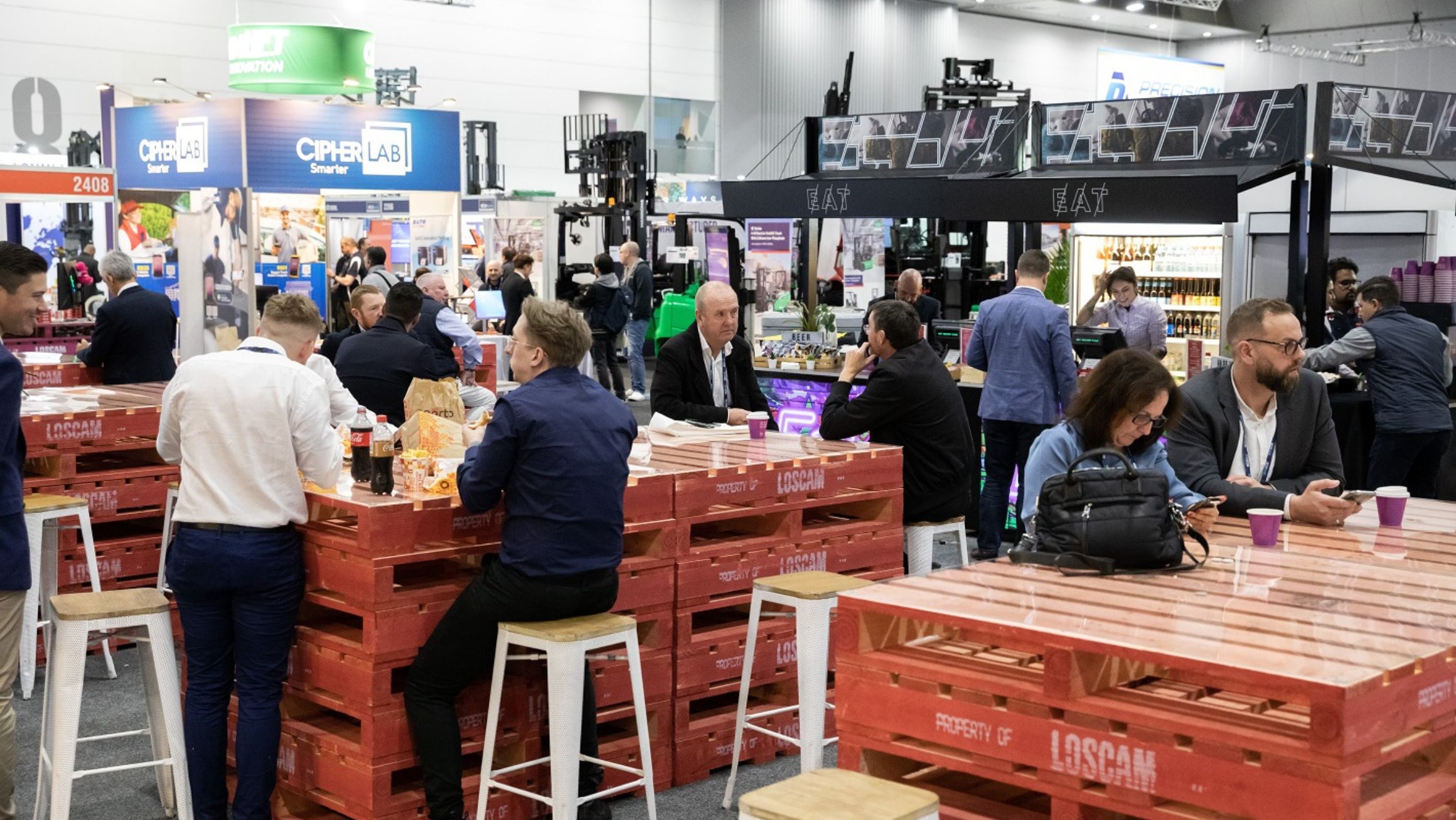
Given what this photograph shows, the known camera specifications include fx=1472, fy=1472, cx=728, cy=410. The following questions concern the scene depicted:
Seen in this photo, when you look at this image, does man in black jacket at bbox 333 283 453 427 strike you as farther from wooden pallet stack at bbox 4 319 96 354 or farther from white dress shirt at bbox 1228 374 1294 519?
wooden pallet stack at bbox 4 319 96 354

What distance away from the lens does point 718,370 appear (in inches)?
243

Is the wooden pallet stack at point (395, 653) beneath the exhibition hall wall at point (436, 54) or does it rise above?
beneath

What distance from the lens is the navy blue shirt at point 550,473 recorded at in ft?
13.0

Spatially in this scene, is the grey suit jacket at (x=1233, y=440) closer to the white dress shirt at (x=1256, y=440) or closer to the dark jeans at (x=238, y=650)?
the white dress shirt at (x=1256, y=440)

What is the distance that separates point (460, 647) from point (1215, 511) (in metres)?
2.08

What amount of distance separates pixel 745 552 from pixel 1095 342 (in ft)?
15.3

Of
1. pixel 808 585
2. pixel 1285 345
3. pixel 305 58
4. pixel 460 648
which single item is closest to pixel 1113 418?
pixel 1285 345

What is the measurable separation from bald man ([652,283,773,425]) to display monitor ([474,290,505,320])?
10153 mm

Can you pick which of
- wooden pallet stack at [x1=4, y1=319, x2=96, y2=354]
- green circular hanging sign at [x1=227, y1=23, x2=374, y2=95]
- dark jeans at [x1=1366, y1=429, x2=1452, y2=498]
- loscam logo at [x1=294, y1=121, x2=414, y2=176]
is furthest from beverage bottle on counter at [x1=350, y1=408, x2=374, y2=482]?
green circular hanging sign at [x1=227, y1=23, x2=374, y2=95]

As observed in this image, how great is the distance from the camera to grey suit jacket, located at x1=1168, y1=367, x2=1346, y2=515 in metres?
4.37

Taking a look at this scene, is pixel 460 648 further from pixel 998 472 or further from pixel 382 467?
pixel 998 472

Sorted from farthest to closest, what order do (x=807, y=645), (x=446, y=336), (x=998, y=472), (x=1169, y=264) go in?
(x=1169, y=264) → (x=446, y=336) → (x=998, y=472) → (x=807, y=645)

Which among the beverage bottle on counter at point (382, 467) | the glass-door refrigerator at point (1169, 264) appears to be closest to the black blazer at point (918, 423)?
the beverage bottle on counter at point (382, 467)

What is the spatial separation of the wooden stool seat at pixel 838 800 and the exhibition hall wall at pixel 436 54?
45.9ft
